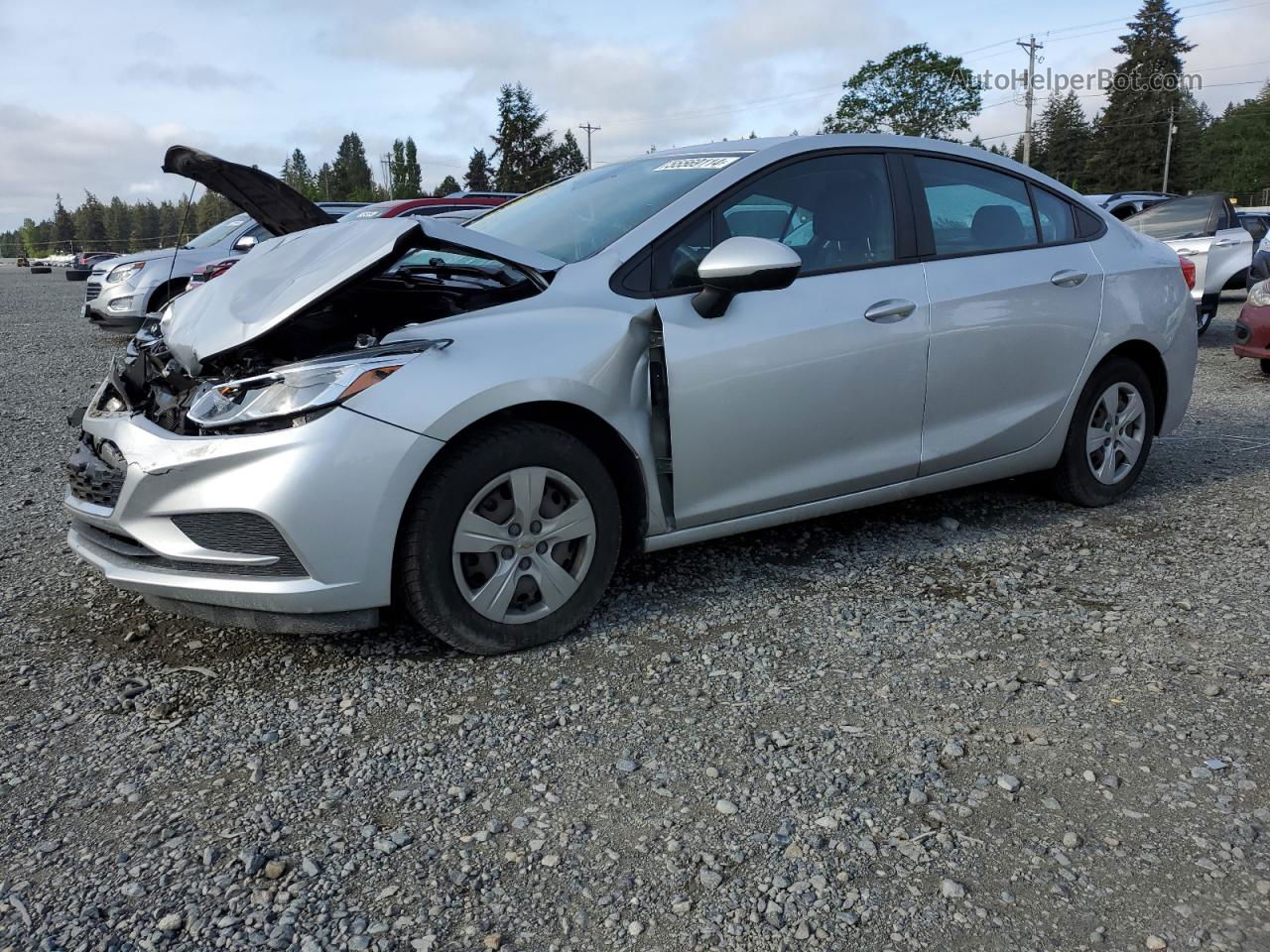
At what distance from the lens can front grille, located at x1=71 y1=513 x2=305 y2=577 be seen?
2.84m

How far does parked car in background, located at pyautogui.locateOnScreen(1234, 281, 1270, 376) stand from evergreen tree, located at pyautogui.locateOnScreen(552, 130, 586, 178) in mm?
66722

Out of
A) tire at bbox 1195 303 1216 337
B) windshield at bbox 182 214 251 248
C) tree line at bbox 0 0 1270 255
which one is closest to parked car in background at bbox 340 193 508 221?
windshield at bbox 182 214 251 248

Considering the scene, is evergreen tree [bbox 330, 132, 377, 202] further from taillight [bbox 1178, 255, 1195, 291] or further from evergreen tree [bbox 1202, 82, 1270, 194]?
taillight [bbox 1178, 255, 1195, 291]

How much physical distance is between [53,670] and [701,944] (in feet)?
7.33

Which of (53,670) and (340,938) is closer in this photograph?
(340,938)

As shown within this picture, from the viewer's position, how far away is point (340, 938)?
77.0 inches

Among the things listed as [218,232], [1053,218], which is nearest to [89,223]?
[218,232]

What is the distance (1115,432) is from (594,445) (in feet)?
8.79

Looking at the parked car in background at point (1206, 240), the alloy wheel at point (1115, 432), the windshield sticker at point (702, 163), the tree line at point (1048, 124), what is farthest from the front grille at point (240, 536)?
the tree line at point (1048, 124)

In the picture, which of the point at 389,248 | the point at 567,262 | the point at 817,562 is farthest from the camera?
the point at 817,562

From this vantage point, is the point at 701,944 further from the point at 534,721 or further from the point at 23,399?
the point at 23,399

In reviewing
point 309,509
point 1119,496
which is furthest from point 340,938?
point 1119,496

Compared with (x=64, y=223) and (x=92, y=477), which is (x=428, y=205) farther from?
(x=64, y=223)

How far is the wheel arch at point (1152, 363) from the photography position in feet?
14.9
